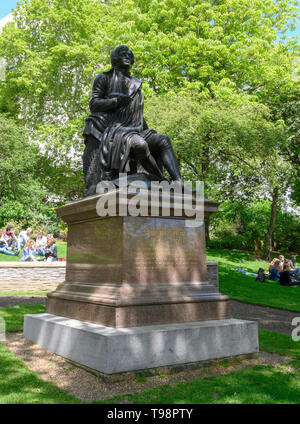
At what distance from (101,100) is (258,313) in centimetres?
691

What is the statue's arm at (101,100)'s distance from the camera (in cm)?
682

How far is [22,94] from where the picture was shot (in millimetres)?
28828

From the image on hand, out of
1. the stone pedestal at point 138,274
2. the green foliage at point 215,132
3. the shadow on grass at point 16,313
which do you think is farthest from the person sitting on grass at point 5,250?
the stone pedestal at point 138,274

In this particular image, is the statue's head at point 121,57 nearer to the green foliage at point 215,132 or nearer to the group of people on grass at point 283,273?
the green foliage at point 215,132

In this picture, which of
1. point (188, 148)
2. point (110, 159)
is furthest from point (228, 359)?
point (188, 148)

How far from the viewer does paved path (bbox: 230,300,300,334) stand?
871 centimetres

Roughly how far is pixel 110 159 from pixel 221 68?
1705 cm

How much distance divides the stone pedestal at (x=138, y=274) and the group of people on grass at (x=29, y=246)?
10821 mm

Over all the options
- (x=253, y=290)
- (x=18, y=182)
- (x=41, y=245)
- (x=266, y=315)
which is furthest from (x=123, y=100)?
(x=18, y=182)

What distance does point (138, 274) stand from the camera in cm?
554

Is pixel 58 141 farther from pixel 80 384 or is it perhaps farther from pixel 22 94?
pixel 80 384

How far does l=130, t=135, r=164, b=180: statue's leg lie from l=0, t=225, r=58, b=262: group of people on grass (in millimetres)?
11177

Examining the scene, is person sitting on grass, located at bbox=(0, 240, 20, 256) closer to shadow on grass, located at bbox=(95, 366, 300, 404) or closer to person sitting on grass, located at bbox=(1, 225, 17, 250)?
person sitting on grass, located at bbox=(1, 225, 17, 250)

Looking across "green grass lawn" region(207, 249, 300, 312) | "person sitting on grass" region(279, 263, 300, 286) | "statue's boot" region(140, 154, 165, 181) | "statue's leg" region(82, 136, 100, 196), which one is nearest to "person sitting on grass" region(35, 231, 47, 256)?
"green grass lawn" region(207, 249, 300, 312)
